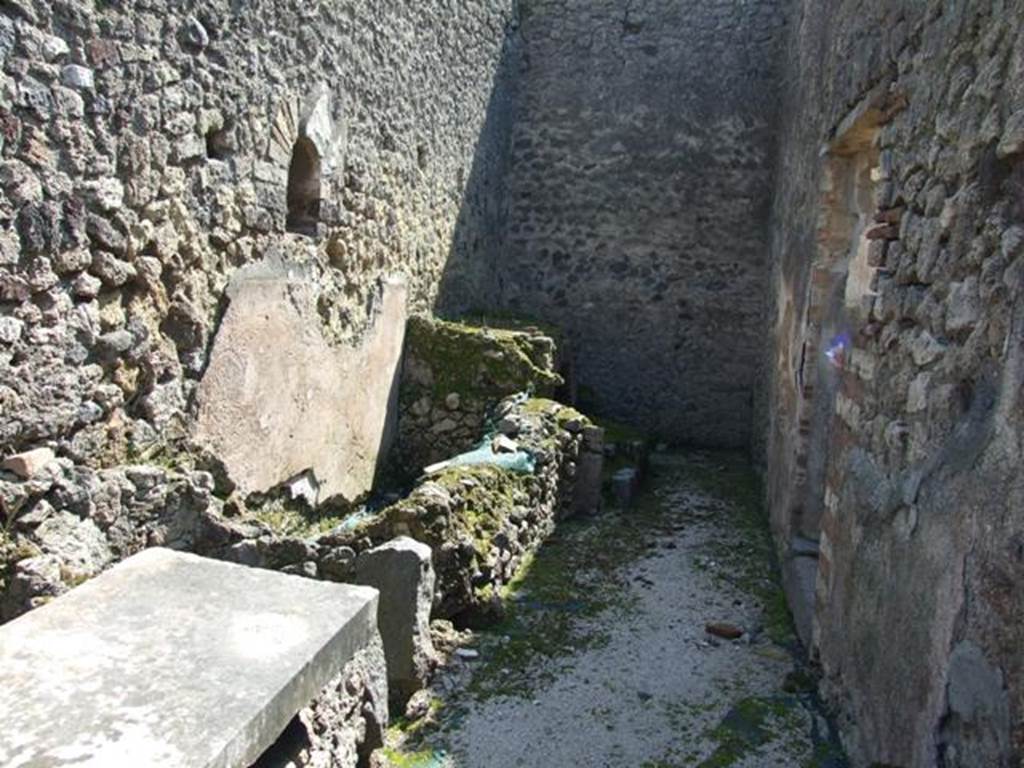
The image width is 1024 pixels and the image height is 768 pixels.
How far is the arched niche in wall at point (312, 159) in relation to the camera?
4.56 metres

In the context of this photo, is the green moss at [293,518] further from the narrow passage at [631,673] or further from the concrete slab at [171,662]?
the concrete slab at [171,662]

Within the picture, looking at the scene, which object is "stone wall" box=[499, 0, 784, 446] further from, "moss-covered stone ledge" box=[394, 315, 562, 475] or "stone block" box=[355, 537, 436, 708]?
"stone block" box=[355, 537, 436, 708]

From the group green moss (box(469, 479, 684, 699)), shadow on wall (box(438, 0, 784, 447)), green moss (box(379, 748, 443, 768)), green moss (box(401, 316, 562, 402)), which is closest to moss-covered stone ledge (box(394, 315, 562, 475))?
green moss (box(401, 316, 562, 402))

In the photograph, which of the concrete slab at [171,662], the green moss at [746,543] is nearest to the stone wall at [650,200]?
the green moss at [746,543]

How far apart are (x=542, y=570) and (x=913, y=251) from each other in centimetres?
269

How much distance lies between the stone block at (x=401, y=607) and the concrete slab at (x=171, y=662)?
1.14 m

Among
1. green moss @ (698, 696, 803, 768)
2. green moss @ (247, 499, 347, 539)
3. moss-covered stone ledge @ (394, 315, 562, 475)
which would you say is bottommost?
green moss @ (698, 696, 803, 768)

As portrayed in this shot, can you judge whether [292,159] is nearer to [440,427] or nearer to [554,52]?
[440,427]

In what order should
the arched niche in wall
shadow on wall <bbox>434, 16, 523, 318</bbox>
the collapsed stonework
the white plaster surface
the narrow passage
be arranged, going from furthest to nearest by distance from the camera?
shadow on wall <bbox>434, 16, 523, 318</bbox> < the arched niche in wall < the white plaster surface < the narrow passage < the collapsed stonework

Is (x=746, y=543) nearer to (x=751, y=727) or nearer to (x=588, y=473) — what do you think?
(x=588, y=473)

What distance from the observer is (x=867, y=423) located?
10.3 ft

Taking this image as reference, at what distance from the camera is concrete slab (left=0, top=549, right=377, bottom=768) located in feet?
4.87

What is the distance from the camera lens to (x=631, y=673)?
3.70 meters

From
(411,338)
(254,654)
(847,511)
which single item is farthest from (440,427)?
(254,654)
